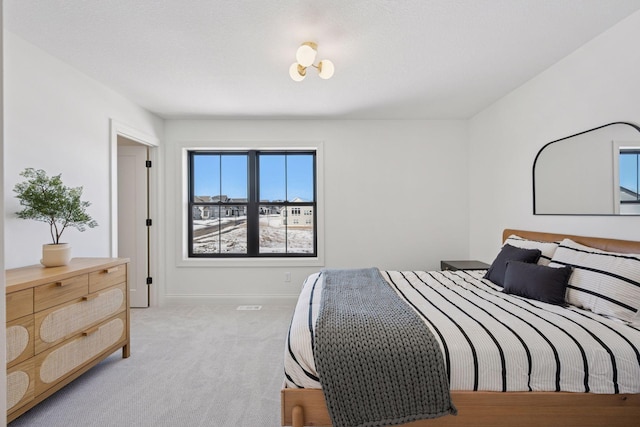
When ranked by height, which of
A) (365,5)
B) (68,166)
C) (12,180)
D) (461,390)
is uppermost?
(365,5)

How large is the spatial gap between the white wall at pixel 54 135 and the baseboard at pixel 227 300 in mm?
1327

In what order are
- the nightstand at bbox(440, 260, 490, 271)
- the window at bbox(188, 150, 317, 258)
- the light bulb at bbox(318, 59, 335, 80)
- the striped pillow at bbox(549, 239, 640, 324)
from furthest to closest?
the window at bbox(188, 150, 317, 258) → the nightstand at bbox(440, 260, 490, 271) → the light bulb at bbox(318, 59, 335, 80) → the striped pillow at bbox(549, 239, 640, 324)

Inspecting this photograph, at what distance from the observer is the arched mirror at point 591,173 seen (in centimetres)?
198

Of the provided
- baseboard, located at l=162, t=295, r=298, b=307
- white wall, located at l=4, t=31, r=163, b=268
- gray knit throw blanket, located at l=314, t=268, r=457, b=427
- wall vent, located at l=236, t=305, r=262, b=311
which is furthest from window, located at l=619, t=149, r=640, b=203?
white wall, located at l=4, t=31, r=163, b=268

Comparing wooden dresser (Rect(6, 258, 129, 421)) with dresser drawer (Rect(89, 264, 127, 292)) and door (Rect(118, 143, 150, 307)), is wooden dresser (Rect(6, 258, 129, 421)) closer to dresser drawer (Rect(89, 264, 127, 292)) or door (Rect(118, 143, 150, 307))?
dresser drawer (Rect(89, 264, 127, 292))

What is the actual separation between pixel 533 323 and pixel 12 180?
330cm

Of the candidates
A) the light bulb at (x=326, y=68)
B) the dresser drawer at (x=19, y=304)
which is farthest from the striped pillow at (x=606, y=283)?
→ the dresser drawer at (x=19, y=304)

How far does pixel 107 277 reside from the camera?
233 cm

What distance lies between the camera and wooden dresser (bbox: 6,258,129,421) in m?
1.67

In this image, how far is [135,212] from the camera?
3.88 m

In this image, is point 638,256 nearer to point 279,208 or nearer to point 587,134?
point 587,134

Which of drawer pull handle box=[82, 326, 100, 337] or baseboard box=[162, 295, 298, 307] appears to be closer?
drawer pull handle box=[82, 326, 100, 337]

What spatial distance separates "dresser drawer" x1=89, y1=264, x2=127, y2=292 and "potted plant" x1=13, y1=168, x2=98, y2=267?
0.21 metres

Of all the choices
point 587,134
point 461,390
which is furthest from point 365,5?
point 461,390
